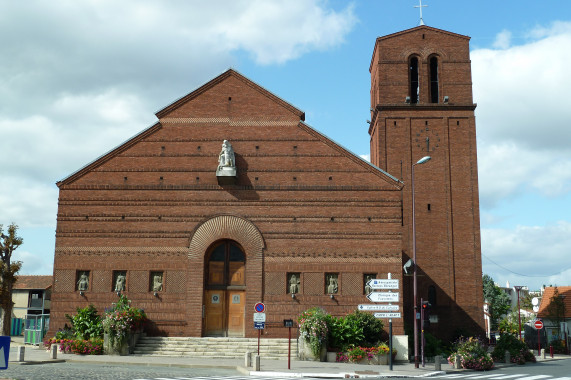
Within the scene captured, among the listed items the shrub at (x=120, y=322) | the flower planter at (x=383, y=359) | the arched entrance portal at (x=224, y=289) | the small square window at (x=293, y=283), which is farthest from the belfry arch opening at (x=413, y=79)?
the shrub at (x=120, y=322)

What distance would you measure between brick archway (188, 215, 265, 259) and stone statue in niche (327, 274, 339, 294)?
3.85 m

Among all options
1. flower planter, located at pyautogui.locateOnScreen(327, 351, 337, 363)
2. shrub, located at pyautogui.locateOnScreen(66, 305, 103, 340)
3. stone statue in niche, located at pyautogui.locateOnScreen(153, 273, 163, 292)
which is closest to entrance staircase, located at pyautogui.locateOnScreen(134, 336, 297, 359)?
flower planter, located at pyautogui.locateOnScreen(327, 351, 337, 363)

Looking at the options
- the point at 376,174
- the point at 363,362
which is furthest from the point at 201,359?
the point at 376,174

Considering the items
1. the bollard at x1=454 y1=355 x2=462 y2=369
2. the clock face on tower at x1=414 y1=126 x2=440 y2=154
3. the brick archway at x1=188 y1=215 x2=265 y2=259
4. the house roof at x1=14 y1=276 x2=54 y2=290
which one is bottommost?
the bollard at x1=454 y1=355 x2=462 y2=369

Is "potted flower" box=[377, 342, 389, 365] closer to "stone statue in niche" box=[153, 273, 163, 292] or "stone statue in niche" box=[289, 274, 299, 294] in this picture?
"stone statue in niche" box=[289, 274, 299, 294]

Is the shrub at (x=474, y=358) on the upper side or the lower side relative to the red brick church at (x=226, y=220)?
lower

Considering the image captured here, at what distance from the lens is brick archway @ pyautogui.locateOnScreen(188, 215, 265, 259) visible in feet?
101

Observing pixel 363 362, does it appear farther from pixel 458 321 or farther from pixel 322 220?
pixel 458 321

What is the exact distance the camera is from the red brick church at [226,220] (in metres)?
30.5

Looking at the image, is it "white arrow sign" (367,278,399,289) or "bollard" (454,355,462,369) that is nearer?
"white arrow sign" (367,278,399,289)

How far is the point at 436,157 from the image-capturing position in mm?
39094

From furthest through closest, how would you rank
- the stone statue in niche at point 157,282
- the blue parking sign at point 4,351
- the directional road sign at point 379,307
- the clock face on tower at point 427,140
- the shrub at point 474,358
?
the clock face on tower at point 427,140 < the stone statue in niche at point 157,282 < the shrub at point 474,358 < the directional road sign at point 379,307 < the blue parking sign at point 4,351

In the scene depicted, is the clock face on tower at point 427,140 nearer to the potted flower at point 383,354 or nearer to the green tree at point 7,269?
the potted flower at point 383,354

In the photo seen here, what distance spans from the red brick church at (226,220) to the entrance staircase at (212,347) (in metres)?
0.86
